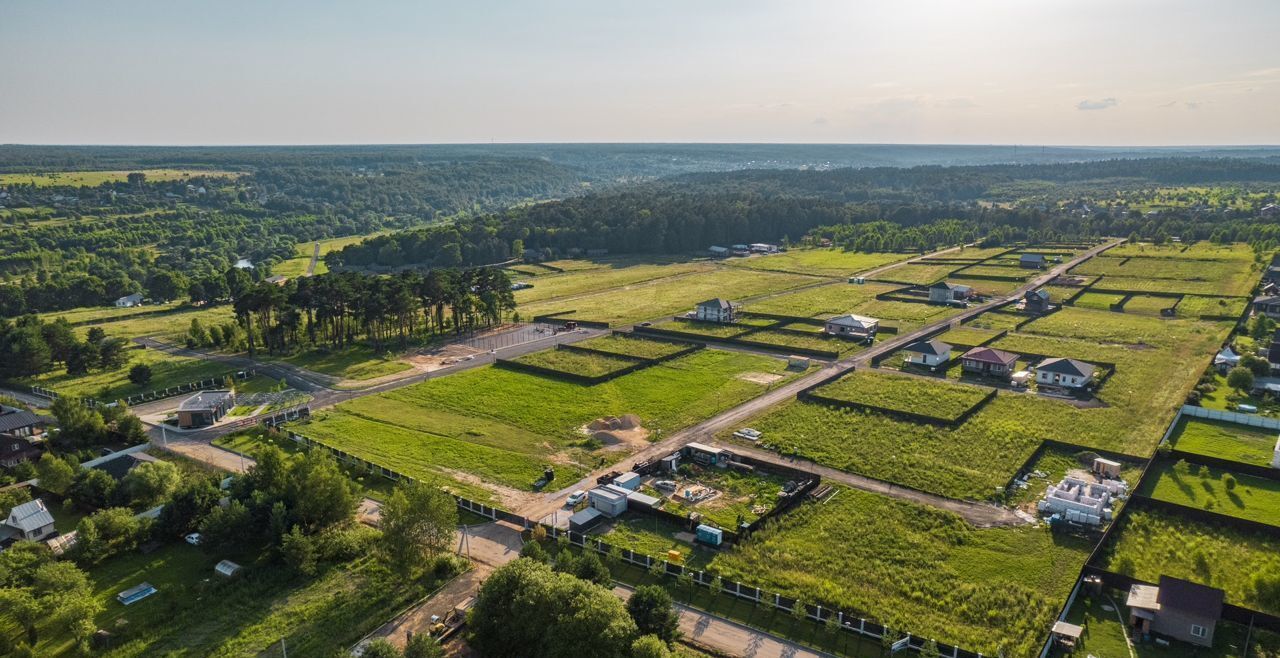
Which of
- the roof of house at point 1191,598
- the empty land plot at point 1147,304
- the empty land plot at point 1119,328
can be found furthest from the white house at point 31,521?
the empty land plot at point 1147,304

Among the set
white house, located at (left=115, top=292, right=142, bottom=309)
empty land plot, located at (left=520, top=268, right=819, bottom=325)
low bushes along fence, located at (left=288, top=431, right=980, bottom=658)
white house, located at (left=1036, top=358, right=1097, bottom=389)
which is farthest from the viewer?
white house, located at (left=115, top=292, right=142, bottom=309)

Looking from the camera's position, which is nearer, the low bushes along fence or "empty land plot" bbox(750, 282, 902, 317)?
the low bushes along fence

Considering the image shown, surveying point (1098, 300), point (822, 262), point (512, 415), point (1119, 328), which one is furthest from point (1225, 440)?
point (822, 262)

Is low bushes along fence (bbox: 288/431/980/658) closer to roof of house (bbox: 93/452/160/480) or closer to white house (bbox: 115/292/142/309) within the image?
roof of house (bbox: 93/452/160/480)

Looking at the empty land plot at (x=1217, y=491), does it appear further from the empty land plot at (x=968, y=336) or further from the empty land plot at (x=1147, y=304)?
the empty land plot at (x=1147, y=304)

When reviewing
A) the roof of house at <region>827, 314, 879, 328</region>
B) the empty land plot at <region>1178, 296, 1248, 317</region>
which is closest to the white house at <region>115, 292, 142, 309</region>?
the roof of house at <region>827, 314, 879, 328</region>

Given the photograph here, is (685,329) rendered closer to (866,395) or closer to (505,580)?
(866,395)

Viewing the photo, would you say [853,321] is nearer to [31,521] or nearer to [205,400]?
[205,400]
